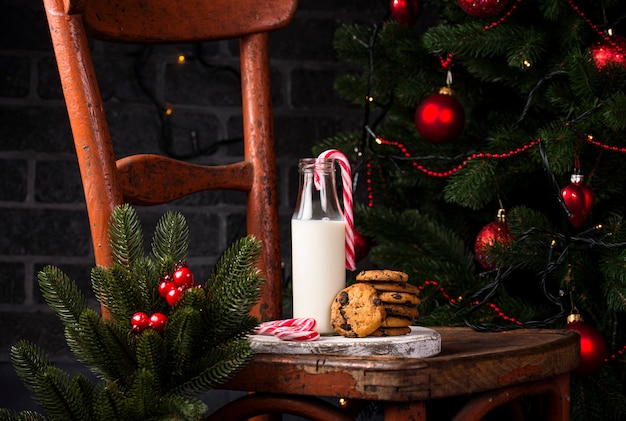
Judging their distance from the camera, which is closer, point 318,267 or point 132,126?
point 318,267

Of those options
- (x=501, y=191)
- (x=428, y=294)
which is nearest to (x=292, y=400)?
(x=428, y=294)

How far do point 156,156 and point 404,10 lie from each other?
63 cm

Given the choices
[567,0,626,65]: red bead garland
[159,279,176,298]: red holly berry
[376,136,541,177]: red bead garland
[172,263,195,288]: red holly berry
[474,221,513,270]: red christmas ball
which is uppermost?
[567,0,626,65]: red bead garland

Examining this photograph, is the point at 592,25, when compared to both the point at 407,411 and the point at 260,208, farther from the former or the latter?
the point at 407,411

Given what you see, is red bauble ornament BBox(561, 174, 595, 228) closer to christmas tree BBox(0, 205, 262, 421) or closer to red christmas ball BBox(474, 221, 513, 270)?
red christmas ball BBox(474, 221, 513, 270)

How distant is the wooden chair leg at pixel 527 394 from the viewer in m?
0.78

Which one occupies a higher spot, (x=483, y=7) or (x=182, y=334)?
(x=483, y=7)

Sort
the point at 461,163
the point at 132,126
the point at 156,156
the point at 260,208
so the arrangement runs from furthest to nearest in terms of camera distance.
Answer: the point at 132,126 → the point at 461,163 → the point at 260,208 → the point at 156,156

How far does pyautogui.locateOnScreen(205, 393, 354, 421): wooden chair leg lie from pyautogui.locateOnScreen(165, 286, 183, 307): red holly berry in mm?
116

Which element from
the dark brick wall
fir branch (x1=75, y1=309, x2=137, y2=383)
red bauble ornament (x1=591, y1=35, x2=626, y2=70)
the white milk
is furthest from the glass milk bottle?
the dark brick wall

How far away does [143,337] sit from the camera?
71 cm

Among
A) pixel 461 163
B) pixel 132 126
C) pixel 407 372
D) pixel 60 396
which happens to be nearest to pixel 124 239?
pixel 60 396

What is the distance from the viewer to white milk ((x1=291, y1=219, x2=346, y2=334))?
877 millimetres

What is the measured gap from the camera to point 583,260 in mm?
1264
